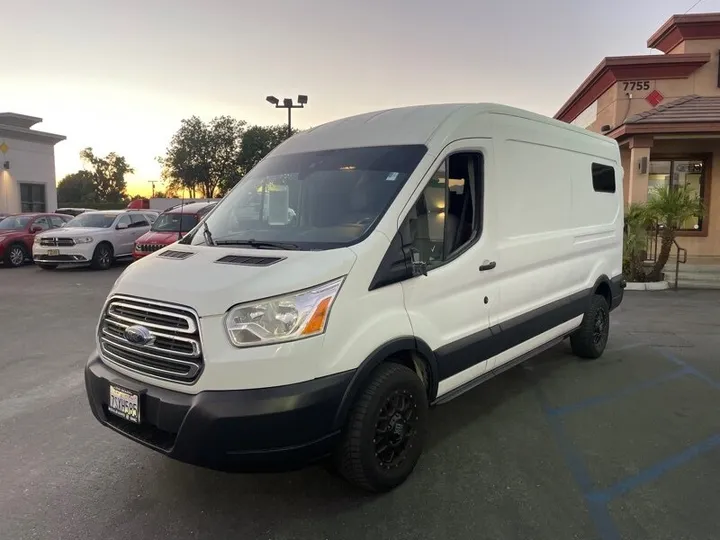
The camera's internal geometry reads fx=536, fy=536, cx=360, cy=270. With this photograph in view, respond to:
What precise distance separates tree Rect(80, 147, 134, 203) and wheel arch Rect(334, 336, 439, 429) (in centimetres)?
10529

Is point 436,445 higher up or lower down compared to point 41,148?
lower down

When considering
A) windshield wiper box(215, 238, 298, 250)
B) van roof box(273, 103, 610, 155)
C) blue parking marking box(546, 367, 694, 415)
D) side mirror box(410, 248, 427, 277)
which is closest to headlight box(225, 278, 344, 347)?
windshield wiper box(215, 238, 298, 250)

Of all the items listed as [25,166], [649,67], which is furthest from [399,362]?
[25,166]

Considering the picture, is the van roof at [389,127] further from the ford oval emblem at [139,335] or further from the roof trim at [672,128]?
the roof trim at [672,128]

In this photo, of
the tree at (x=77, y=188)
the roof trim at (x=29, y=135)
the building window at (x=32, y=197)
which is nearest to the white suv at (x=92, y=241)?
the roof trim at (x=29, y=135)

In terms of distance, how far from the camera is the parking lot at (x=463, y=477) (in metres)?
2.95

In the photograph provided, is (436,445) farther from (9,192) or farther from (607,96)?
(9,192)

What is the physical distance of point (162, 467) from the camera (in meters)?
3.63

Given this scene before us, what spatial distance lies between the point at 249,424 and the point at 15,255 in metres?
16.5

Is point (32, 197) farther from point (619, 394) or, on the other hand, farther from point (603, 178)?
point (619, 394)

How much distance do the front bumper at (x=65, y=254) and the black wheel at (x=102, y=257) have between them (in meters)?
0.30

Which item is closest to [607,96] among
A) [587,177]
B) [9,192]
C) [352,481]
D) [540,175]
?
[587,177]

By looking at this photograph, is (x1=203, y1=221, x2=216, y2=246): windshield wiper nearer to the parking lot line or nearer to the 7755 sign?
the parking lot line

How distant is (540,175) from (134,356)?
11.7 feet
